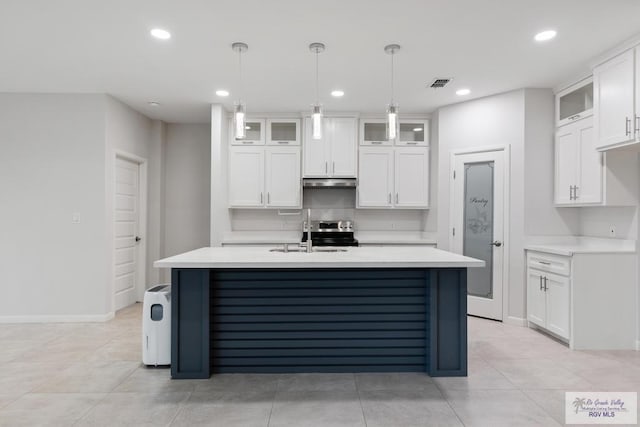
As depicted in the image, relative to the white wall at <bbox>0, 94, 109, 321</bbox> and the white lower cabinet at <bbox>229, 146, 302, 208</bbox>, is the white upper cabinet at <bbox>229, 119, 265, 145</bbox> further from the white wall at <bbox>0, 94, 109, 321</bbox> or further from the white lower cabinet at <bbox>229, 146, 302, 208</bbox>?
the white wall at <bbox>0, 94, 109, 321</bbox>

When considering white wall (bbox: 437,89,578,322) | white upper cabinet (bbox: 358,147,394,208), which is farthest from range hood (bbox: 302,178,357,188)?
white wall (bbox: 437,89,578,322)

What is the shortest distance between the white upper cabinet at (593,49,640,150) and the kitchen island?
1.87 metres

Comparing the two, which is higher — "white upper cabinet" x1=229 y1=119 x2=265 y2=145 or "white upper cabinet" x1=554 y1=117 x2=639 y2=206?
"white upper cabinet" x1=229 y1=119 x2=265 y2=145

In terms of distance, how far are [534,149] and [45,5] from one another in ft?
15.2

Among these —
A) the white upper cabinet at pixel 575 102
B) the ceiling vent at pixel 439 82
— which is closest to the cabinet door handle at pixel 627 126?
the white upper cabinet at pixel 575 102

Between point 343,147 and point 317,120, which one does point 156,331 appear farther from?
point 343,147

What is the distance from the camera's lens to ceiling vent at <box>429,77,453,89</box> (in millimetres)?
4047

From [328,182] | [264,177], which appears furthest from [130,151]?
[328,182]

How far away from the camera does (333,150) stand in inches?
209

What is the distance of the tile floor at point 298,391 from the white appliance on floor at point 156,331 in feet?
0.33

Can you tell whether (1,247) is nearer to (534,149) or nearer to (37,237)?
(37,237)

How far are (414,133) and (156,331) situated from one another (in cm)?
413

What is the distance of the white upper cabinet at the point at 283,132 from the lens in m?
5.34

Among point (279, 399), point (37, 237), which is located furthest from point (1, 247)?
point (279, 399)
